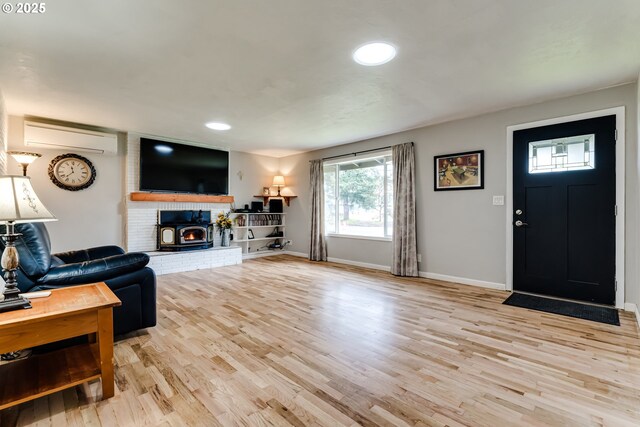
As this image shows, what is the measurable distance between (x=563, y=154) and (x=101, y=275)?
4.97m

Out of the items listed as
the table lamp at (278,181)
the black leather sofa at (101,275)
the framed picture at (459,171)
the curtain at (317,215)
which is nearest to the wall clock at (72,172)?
the black leather sofa at (101,275)

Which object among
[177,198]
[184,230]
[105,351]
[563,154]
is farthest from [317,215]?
[105,351]

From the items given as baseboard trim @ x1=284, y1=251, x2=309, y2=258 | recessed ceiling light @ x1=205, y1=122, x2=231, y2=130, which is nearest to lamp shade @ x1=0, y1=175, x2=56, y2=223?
recessed ceiling light @ x1=205, y1=122, x2=231, y2=130

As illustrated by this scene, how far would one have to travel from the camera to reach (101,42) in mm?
2311

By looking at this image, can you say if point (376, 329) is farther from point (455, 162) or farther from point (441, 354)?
point (455, 162)

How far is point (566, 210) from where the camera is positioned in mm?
3490

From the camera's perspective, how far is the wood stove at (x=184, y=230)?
533 cm

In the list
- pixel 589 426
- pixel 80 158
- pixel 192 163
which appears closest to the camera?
pixel 589 426

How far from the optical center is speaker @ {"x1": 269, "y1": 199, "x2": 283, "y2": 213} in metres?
7.07

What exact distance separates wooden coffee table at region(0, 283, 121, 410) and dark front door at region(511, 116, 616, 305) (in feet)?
14.3

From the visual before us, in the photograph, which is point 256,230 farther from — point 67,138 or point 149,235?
point 67,138

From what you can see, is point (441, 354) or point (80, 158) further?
point (80, 158)

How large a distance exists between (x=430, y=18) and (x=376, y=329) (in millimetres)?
2501

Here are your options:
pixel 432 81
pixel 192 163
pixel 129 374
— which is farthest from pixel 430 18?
pixel 192 163
